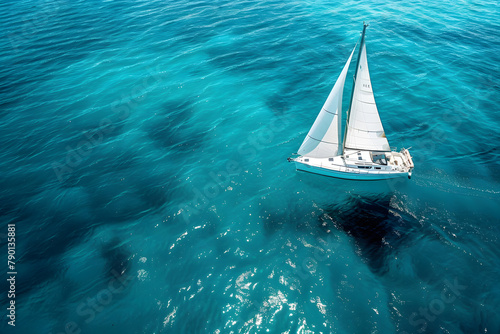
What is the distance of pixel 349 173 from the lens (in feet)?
121

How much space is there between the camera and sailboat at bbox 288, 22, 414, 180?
3484 cm

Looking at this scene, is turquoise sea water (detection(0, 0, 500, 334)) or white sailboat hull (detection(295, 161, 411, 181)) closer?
turquoise sea water (detection(0, 0, 500, 334))

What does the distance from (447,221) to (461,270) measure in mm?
6604

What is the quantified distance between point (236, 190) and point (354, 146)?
18.0 m

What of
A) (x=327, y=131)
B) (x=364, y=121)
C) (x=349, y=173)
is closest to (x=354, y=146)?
(x=364, y=121)

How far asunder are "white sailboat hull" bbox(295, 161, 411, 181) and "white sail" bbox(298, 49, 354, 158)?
1.86 metres

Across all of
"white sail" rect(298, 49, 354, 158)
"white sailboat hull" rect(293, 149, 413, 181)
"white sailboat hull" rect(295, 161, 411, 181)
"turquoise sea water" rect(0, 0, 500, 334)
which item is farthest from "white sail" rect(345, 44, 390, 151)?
"turquoise sea water" rect(0, 0, 500, 334)

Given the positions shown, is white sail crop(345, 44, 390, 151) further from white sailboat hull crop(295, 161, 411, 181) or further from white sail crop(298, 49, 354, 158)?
white sailboat hull crop(295, 161, 411, 181)

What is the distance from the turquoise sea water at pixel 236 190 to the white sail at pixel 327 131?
16.0 feet

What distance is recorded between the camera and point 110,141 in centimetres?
4684

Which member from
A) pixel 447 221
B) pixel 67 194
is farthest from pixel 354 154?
pixel 67 194

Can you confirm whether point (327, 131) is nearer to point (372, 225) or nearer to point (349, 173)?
point (349, 173)

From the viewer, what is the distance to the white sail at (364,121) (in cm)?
3353

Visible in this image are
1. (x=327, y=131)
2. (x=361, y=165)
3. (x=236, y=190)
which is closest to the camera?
(x=327, y=131)
